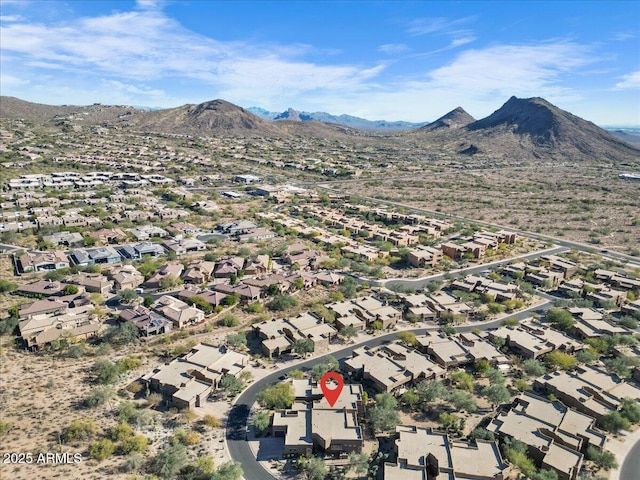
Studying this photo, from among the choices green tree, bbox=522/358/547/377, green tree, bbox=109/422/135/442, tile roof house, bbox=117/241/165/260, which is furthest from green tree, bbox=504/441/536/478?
tile roof house, bbox=117/241/165/260

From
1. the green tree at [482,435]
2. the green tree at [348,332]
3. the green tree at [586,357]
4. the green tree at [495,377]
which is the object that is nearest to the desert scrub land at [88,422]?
the green tree at [348,332]

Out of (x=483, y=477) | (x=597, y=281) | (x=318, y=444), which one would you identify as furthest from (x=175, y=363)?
(x=597, y=281)

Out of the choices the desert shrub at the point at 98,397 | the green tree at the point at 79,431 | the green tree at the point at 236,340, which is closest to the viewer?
the green tree at the point at 79,431

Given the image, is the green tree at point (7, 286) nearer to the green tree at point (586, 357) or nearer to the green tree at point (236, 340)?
the green tree at point (236, 340)

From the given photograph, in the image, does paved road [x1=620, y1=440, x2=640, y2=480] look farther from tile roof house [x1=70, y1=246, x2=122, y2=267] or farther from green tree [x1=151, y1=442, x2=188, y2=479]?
tile roof house [x1=70, y1=246, x2=122, y2=267]

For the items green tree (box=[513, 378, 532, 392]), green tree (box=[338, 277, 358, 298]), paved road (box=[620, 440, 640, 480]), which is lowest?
paved road (box=[620, 440, 640, 480])

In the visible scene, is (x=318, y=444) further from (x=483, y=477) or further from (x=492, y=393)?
(x=492, y=393)
